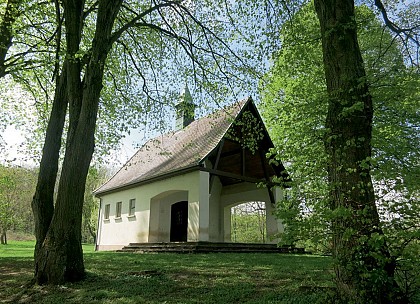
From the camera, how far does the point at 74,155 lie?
619 cm

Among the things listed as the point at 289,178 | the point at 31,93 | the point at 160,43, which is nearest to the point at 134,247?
the point at 31,93

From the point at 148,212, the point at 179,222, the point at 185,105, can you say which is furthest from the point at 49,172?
the point at 179,222

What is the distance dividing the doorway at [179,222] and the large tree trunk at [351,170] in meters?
13.9

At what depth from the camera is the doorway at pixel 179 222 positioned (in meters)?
17.0

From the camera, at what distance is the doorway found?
17016mm

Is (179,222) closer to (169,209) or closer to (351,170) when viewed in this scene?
(169,209)

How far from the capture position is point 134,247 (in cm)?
1491

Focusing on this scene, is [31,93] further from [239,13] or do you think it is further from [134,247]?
[239,13]

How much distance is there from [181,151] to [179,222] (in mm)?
3947

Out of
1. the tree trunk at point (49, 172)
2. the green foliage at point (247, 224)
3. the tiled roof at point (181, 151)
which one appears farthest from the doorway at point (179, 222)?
the tree trunk at point (49, 172)

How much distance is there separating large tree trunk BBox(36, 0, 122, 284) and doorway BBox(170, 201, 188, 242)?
11.2 m

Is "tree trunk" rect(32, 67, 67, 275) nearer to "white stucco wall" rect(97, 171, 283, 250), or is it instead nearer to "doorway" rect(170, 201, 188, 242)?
"white stucco wall" rect(97, 171, 283, 250)

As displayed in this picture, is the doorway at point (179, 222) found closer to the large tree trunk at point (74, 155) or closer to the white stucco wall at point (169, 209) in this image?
the white stucco wall at point (169, 209)

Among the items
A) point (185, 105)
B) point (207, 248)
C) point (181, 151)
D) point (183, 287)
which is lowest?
point (183, 287)
